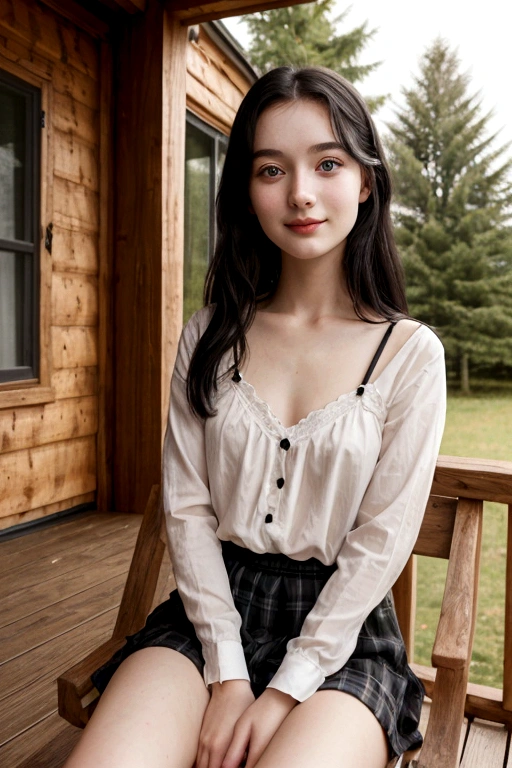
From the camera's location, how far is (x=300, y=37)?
1271 cm

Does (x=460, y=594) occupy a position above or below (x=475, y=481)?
below

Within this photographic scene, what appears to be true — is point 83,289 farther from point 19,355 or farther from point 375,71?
point 375,71

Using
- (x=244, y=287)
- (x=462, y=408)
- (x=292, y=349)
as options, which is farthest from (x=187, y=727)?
(x=462, y=408)

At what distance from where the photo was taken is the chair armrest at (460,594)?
1.05 meters

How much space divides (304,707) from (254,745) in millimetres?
87

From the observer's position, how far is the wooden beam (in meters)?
3.39

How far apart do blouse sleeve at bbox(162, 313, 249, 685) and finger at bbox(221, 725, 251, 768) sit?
0.31ft

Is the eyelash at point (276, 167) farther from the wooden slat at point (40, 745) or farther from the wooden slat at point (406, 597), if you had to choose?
the wooden slat at point (40, 745)

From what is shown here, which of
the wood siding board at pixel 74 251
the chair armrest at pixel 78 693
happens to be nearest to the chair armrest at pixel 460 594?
the chair armrest at pixel 78 693

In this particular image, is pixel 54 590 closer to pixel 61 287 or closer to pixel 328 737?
pixel 61 287

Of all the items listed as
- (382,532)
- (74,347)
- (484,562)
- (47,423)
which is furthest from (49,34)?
(484,562)

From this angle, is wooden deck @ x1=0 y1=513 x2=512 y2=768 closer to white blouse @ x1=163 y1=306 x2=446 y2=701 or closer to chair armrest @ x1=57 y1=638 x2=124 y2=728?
chair armrest @ x1=57 y1=638 x2=124 y2=728

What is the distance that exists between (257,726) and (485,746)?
0.99 metres

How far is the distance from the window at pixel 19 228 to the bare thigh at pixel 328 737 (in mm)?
2468
